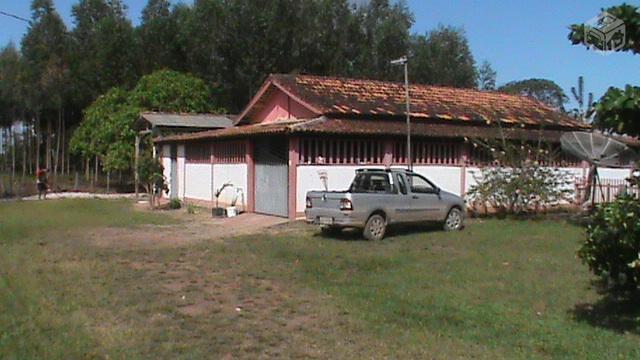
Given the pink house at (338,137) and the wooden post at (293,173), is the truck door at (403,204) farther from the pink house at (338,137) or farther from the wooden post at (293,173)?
the wooden post at (293,173)

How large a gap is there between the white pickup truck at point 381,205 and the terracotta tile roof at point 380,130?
9.84 feet

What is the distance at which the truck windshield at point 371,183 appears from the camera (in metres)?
17.9

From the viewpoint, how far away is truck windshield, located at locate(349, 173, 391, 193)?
1791 cm

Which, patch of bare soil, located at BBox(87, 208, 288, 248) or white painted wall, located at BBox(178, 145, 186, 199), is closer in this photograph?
patch of bare soil, located at BBox(87, 208, 288, 248)

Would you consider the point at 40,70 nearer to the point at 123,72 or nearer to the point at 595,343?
the point at 123,72

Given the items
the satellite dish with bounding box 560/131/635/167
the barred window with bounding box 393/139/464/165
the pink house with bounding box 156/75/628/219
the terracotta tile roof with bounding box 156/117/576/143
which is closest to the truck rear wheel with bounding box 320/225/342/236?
the pink house with bounding box 156/75/628/219

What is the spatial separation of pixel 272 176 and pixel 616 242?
609 inches

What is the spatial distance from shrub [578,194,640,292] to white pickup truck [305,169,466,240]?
8.69 m

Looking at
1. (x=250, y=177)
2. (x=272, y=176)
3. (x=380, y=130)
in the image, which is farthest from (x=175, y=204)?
(x=380, y=130)

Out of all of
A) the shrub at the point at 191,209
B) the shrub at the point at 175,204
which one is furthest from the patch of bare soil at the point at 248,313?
the shrub at the point at 175,204

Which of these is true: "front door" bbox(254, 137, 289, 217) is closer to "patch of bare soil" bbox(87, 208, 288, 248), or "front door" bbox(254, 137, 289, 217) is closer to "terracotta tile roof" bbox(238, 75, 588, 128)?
"patch of bare soil" bbox(87, 208, 288, 248)

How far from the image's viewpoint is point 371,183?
1811cm

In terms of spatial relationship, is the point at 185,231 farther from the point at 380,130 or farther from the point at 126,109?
the point at 126,109

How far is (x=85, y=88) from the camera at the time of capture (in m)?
47.7
